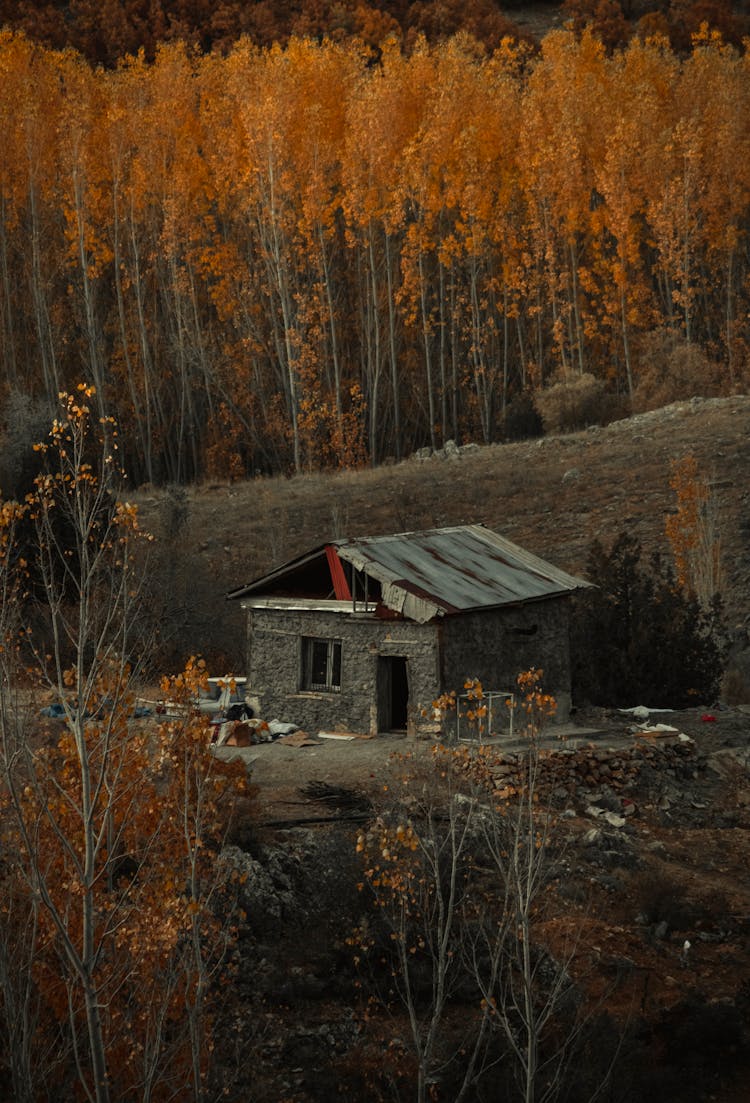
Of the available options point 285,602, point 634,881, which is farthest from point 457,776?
point 285,602

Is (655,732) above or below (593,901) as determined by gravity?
above

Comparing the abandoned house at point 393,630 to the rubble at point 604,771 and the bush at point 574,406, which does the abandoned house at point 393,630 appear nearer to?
the rubble at point 604,771

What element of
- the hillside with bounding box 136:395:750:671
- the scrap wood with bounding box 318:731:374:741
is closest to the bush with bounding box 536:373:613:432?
the hillside with bounding box 136:395:750:671

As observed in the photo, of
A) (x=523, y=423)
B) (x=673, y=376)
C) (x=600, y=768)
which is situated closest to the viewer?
(x=600, y=768)

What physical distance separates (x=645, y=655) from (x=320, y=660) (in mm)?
6523

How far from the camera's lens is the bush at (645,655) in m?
23.6

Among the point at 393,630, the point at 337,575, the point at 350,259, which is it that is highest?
the point at 350,259

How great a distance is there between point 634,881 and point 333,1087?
5.15 meters

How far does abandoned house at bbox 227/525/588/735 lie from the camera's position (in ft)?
63.3

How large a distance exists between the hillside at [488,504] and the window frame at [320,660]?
16.0ft

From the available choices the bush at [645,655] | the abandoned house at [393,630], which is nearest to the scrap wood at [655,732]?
the abandoned house at [393,630]

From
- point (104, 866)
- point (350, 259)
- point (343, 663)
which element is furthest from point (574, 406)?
point (104, 866)

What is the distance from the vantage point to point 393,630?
19531 millimetres

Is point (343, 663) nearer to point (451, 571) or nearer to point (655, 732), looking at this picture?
point (451, 571)
